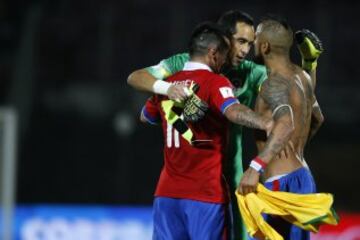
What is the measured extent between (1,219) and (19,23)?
7115 mm

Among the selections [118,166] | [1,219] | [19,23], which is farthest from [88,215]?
[19,23]

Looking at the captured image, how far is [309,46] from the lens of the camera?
577cm

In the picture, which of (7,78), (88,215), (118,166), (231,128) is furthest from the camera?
(7,78)

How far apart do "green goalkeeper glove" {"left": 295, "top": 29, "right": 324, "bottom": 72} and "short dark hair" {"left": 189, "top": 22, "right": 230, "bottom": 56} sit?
2.21 feet

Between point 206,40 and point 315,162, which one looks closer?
point 206,40

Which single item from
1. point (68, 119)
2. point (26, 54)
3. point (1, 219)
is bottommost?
point (1, 219)

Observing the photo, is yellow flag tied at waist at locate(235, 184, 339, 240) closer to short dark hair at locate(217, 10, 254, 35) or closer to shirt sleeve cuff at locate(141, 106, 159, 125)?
shirt sleeve cuff at locate(141, 106, 159, 125)

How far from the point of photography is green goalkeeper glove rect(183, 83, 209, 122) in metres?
5.01

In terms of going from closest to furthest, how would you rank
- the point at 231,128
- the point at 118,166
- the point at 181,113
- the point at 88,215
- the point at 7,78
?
the point at 181,113 → the point at 231,128 → the point at 88,215 → the point at 118,166 → the point at 7,78

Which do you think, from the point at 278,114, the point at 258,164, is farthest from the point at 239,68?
the point at 258,164

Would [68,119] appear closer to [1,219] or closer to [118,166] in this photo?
[118,166]

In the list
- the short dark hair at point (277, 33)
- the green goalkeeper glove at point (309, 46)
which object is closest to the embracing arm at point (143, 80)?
the short dark hair at point (277, 33)

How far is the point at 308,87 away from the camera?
5.50 m

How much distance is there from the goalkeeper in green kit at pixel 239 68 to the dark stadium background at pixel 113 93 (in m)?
10.4
